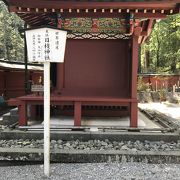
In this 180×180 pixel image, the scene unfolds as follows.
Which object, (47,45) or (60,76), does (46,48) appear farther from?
(60,76)

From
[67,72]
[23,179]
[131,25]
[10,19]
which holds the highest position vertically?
[10,19]

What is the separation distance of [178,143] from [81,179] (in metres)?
3.58

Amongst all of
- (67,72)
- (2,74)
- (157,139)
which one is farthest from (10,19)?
(157,139)

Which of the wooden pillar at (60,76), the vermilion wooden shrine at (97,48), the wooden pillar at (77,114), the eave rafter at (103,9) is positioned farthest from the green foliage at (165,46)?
the wooden pillar at (77,114)

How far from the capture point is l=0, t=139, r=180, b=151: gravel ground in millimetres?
7672

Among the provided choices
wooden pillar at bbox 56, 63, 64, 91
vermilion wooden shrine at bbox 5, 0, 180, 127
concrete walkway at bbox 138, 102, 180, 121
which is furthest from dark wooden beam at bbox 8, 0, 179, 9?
concrete walkway at bbox 138, 102, 180, 121

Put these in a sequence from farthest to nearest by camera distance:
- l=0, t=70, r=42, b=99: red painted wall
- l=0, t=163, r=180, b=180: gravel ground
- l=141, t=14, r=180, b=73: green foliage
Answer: l=141, t=14, r=180, b=73: green foliage, l=0, t=70, r=42, b=99: red painted wall, l=0, t=163, r=180, b=180: gravel ground

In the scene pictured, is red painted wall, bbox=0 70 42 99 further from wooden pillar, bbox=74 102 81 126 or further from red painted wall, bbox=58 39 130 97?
wooden pillar, bbox=74 102 81 126

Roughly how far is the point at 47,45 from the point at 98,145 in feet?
10.3

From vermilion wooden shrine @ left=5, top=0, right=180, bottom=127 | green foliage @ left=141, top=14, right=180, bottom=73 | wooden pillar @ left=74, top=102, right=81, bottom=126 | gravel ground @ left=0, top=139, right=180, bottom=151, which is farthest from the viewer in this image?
green foliage @ left=141, top=14, right=180, bottom=73

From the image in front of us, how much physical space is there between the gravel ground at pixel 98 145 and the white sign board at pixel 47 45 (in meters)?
2.44

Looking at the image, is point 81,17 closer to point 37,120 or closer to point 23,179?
point 37,120

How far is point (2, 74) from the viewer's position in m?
17.1

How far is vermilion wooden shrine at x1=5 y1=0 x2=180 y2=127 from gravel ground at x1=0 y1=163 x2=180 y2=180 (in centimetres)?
281
